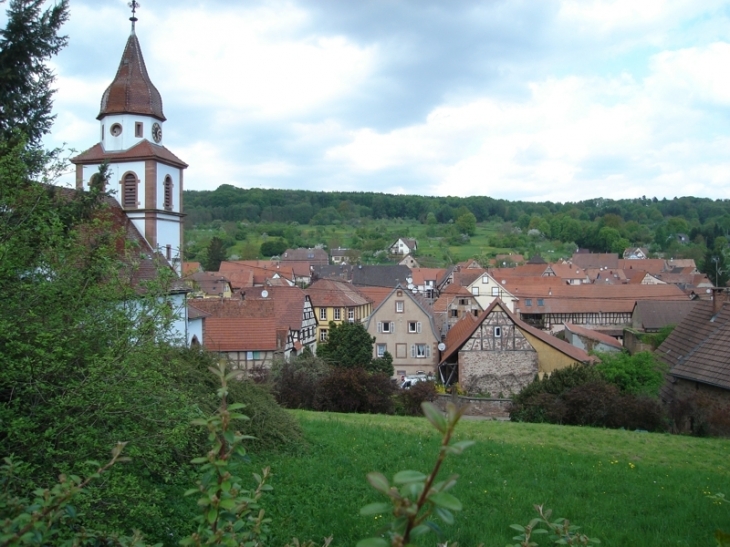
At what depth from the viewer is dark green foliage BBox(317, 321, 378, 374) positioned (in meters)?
35.8

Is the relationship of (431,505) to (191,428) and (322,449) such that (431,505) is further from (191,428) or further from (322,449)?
(322,449)

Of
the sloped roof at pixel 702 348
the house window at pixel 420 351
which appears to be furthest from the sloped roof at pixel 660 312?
the sloped roof at pixel 702 348

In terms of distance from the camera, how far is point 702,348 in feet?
66.3

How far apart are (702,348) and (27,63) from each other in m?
20.7

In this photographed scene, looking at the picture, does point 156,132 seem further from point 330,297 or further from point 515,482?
point 330,297

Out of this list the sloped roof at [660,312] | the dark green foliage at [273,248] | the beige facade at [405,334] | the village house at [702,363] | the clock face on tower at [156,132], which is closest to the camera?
the village house at [702,363]

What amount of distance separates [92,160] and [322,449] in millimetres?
18004

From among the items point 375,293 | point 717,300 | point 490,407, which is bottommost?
point 490,407

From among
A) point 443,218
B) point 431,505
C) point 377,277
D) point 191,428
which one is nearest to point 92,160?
point 191,428

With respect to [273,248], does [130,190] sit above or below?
below

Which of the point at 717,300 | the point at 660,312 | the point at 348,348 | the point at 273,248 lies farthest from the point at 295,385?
the point at 273,248

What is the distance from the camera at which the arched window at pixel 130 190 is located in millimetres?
25469

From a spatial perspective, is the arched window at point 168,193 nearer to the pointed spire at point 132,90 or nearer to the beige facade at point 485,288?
the pointed spire at point 132,90

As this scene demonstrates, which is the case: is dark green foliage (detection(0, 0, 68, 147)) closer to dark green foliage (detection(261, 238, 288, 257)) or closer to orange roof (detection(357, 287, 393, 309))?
orange roof (detection(357, 287, 393, 309))
